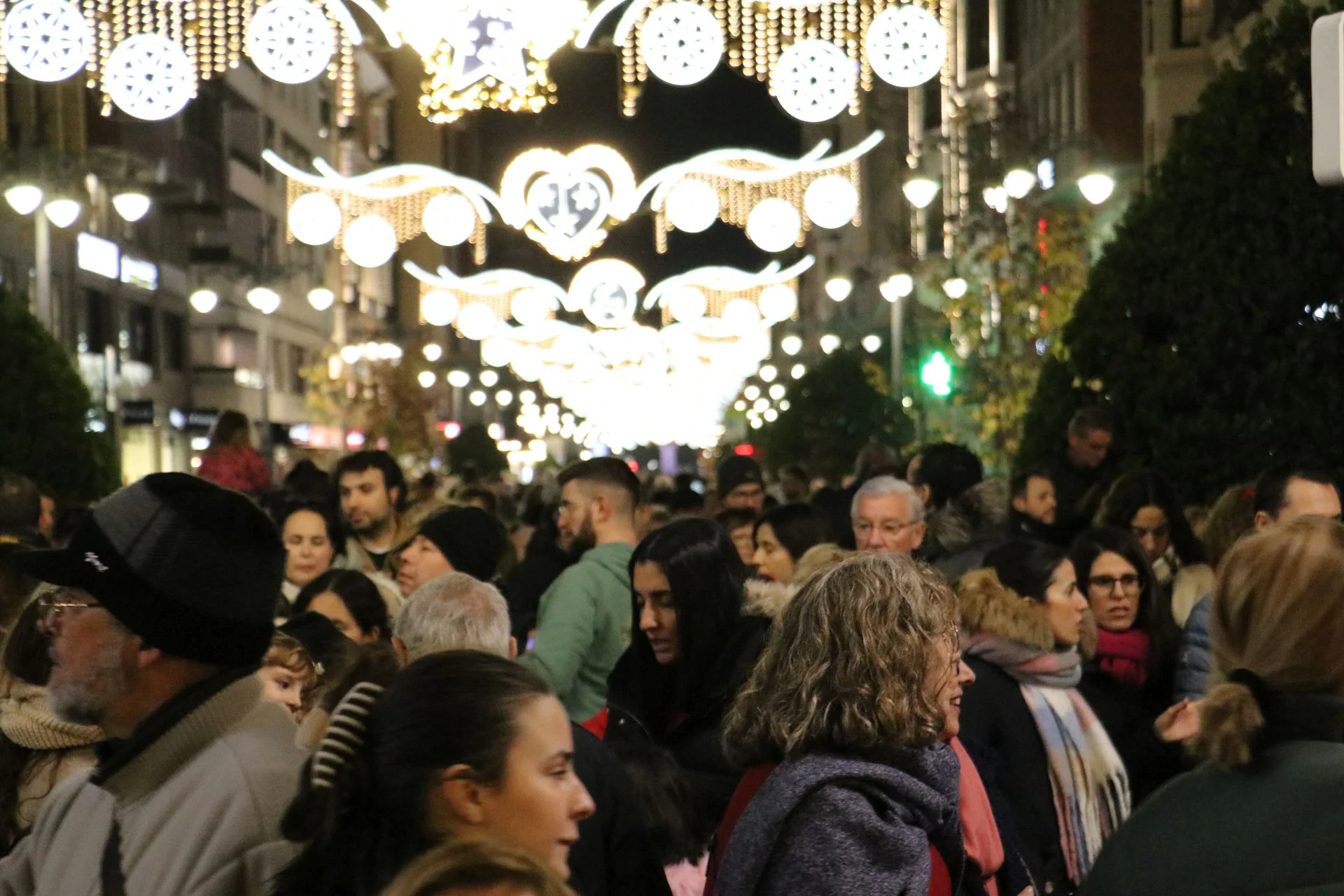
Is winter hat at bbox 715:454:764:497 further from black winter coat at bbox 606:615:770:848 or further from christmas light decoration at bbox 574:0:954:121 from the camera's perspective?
black winter coat at bbox 606:615:770:848

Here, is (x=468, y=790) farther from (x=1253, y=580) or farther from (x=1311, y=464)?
(x=1311, y=464)

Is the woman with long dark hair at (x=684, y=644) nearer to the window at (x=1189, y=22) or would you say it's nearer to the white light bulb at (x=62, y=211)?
the white light bulb at (x=62, y=211)

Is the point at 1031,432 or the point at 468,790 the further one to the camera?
the point at 1031,432

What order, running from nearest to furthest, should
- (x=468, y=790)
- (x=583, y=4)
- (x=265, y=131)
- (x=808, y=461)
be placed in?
(x=468, y=790) → (x=583, y=4) → (x=808, y=461) → (x=265, y=131)

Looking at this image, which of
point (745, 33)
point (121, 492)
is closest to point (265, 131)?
point (745, 33)

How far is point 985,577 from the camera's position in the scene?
7.06 meters

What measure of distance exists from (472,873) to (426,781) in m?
0.61

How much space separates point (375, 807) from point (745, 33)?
45.6 feet

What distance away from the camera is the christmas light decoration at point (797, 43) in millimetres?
15703

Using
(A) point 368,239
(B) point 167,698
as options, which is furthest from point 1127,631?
(A) point 368,239

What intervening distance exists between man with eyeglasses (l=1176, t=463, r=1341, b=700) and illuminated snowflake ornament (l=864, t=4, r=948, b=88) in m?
Answer: 7.36

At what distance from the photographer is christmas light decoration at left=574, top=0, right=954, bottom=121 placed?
15.7 m

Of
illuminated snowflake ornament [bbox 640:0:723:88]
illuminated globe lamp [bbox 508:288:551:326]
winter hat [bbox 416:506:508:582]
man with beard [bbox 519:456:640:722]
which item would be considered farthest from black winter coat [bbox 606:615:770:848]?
illuminated globe lamp [bbox 508:288:551:326]

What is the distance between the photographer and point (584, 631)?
7.83 metres
